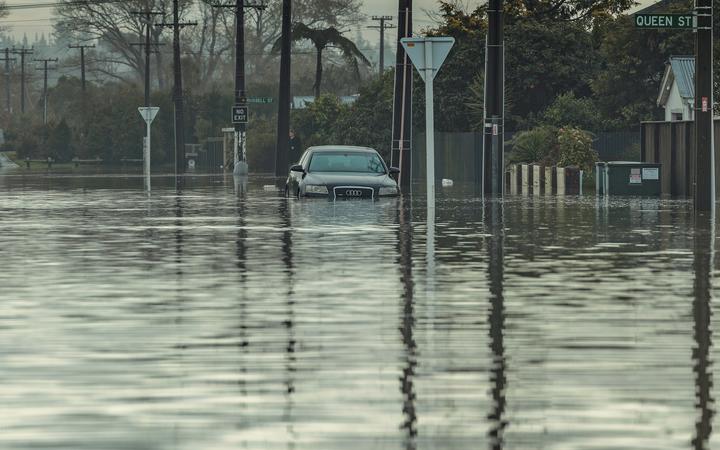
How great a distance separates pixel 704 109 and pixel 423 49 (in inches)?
208

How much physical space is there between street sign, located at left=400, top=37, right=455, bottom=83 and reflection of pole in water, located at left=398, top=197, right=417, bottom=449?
801 centimetres

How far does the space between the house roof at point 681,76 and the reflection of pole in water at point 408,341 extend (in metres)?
37.2

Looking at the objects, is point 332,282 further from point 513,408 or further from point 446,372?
point 513,408

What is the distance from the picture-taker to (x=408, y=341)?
13.7 meters

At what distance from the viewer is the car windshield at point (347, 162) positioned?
4244 cm

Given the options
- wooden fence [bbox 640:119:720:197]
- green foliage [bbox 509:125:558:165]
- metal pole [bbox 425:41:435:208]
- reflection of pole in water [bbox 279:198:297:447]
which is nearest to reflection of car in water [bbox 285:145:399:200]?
metal pole [bbox 425:41:435:208]

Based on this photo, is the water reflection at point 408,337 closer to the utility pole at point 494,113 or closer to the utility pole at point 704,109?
the utility pole at point 704,109

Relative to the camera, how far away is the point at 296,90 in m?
153

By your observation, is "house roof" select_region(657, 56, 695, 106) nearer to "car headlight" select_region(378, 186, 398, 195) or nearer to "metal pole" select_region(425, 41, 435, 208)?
"car headlight" select_region(378, 186, 398, 195)

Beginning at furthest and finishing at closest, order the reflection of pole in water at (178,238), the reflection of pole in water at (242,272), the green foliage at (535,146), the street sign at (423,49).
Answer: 1. the green foliage at (535,146)
2. the street sign at (423,49)
3. the reflection of pole in water at (178,238)
4. the reflection of pole in water at (242,272)

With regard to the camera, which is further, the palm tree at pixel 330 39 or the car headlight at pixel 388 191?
the palm tree at pixel 330 39

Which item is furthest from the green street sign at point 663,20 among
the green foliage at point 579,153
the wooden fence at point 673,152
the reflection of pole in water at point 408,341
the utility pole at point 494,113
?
the green foliage at point 579,153

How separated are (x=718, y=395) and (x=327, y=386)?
229 cm

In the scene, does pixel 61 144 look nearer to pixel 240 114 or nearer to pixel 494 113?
pixel 240 114
